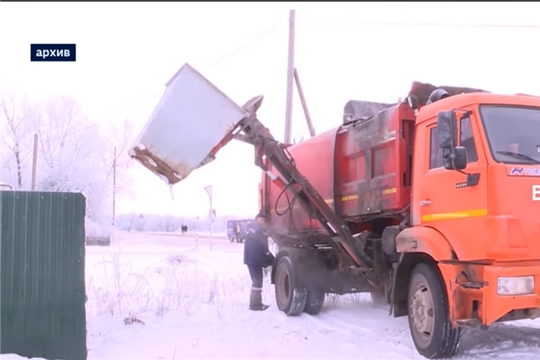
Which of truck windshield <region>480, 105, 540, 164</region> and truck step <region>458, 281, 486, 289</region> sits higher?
truck windshield <region>480, 105, 540, 164</region>

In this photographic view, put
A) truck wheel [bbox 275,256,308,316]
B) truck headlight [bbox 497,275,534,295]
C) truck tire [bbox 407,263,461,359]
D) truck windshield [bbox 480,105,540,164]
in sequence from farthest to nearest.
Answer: truck wheel [bbox 275,256,308,316] → truck tire [bbox 407,263,461,359] → truck windshield [bbox 480,105,540,164] → truck headlight [bbox 497,275,534,295]

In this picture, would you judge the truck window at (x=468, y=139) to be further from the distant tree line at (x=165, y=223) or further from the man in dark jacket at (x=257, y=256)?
the distant tree line at (x=165, y=223)

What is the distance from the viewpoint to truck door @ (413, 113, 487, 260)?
516cm

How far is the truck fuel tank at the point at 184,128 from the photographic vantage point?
6.61 m

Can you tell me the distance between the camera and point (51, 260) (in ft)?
18.3

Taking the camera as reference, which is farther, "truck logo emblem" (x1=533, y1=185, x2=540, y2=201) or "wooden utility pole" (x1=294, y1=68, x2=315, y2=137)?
"wooden utility pole" (x1=294, y1=68, x2=315, y2=137)

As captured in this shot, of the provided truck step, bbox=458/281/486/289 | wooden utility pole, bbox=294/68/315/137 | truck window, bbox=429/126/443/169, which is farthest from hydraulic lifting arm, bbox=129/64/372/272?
wooden utility pole, bbox=294/68/315/137

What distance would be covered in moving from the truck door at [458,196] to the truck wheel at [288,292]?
329 cm

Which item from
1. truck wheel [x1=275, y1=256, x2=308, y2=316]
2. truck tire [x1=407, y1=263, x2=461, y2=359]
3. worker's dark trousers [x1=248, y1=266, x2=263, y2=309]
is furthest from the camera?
worker's dark trousers [x1=248, y1=266, x2=263, y2=309]

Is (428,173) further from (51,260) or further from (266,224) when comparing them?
(266,224)

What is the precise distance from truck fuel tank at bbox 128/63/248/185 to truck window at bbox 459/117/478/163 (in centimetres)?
277

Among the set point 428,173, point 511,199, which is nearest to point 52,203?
point 428,173

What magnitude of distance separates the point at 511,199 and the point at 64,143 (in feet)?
116

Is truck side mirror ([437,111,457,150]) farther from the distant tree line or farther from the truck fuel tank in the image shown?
the distant tree line
